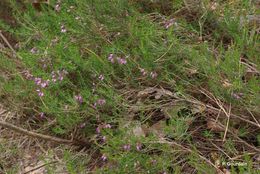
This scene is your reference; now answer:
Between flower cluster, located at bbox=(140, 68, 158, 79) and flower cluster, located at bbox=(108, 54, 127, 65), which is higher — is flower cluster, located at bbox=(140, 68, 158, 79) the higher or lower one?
the lower one

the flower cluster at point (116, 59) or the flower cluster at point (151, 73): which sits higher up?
the flower cluster at point (116, 59)

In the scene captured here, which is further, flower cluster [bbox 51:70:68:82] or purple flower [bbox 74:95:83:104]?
flower cluster [bbox 51:70:68:82]

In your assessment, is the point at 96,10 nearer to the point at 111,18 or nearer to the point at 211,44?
the point at 111,18

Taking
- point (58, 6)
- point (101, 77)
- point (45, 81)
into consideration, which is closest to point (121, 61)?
point (101, 77)

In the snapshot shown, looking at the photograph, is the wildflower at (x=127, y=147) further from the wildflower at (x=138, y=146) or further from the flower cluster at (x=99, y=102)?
the flower cluster at (x=99, y=102)

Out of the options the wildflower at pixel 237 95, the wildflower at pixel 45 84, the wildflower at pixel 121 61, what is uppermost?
the wildflower at pixel 121 61

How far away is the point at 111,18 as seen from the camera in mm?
3594

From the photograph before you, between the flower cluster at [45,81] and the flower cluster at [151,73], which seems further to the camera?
the flower cluster at [45,81]

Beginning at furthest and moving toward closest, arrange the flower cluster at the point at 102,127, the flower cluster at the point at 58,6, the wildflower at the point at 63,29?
the flower cluster at the point at 58,6, the wildflower at the point at 63,29, the flower cluster at the point at 102,127

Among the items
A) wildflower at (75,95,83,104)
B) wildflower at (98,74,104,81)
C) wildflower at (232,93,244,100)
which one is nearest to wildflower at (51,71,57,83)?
wildflower at (75,95,83,104)

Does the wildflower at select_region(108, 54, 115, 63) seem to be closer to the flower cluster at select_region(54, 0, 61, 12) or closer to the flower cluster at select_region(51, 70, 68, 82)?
the flower cluster at select_region(51, 70, 68, 82)

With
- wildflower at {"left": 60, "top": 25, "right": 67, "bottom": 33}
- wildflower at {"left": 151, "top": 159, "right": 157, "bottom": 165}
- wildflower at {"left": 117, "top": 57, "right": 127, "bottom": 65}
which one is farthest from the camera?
wildflower at {"left": 60, "top": 25, "right": 67, "bottom": 33}

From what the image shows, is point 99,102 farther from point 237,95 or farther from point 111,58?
point 237,95

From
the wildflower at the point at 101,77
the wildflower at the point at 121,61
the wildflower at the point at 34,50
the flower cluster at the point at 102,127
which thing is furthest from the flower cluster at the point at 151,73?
the wildflower at the point at 34,50
